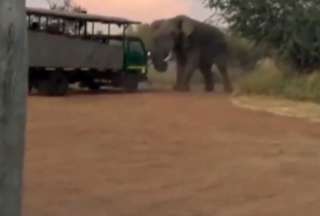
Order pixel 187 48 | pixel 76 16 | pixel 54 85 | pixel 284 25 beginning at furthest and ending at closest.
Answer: pixel 187 48
pixel 76 16
pixel 54 85
pixel 284 25

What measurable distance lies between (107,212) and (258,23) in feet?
70.7

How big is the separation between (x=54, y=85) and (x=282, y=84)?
7.20m

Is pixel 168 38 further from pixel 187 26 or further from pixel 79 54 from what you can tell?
pixel 79 54

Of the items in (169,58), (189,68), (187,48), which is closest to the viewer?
(189,68)

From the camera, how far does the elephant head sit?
37.8m

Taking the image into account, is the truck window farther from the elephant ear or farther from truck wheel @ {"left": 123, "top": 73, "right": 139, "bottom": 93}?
the elephant ear

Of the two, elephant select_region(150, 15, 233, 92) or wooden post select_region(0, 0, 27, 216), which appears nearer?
wooden post select_region(0, 0, 27, 216)

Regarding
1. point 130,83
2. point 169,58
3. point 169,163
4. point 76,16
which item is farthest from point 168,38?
point 169,163

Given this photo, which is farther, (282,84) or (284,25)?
(284,25)

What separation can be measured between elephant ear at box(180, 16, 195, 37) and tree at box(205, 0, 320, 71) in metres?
6.66

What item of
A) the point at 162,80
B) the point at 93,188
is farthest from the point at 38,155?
the point at 162,80

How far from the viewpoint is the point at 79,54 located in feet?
102

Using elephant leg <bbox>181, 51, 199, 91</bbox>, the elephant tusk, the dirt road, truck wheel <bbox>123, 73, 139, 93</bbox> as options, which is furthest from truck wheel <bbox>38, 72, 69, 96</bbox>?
the elephant tusk

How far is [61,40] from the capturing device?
30.5 metres
